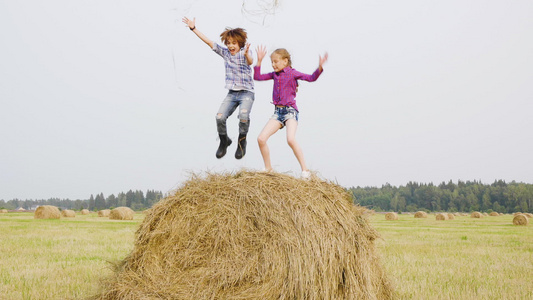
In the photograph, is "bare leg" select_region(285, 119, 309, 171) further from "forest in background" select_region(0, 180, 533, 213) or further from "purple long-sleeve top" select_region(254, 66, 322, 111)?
"forest in background" select_region(0, 180, 533, 213)

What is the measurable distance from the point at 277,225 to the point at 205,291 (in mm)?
1067

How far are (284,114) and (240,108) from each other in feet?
2.12

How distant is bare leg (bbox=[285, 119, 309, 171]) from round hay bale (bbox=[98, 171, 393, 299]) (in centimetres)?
49

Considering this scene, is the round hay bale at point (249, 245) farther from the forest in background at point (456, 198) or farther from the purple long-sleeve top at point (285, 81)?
the forest in background at point (456, 198)

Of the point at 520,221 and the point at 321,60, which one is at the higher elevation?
the point at 321,60

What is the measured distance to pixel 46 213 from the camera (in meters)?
35.2

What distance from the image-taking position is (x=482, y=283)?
7.83m

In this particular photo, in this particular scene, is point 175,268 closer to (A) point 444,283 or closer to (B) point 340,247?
(B) point 340,247

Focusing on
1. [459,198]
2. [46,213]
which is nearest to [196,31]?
[46,213]

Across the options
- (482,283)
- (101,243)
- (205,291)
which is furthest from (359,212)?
(101,243)

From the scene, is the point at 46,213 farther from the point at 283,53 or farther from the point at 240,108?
the point at 283,53

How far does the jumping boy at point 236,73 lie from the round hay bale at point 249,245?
1055 millimetres

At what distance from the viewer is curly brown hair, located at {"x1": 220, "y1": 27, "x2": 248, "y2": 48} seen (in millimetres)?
6516

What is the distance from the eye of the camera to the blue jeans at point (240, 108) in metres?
6.49
